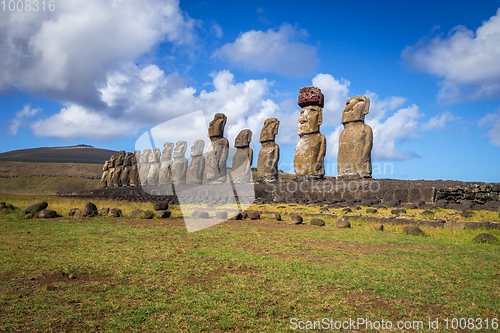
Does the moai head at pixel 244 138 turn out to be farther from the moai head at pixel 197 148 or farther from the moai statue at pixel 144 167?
the moai statue at pixel 144 167

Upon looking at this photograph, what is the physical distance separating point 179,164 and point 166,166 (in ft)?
6.59

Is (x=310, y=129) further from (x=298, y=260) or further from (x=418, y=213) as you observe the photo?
(x=298, y=260)

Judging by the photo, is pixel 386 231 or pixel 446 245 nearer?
pixel 446 245

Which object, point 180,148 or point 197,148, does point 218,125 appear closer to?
point 197,148

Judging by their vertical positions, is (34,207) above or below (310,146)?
below

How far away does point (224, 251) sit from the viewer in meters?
4.58

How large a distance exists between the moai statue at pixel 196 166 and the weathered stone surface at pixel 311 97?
9.88 m

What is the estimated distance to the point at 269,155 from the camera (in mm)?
17297

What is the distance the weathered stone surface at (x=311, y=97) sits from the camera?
15.3m

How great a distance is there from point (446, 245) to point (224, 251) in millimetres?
3782

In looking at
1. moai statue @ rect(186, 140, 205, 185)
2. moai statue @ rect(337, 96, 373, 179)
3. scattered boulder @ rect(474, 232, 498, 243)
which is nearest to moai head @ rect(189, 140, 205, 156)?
moai statue @ rect(186, 140, 205, 185)

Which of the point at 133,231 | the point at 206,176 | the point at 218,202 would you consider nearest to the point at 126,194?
the point at 206,176

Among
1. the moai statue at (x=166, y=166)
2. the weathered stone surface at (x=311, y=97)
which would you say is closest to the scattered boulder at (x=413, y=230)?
the weathered stone surface at (x=311, y=97)

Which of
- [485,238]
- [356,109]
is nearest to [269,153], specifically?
[356,109]
